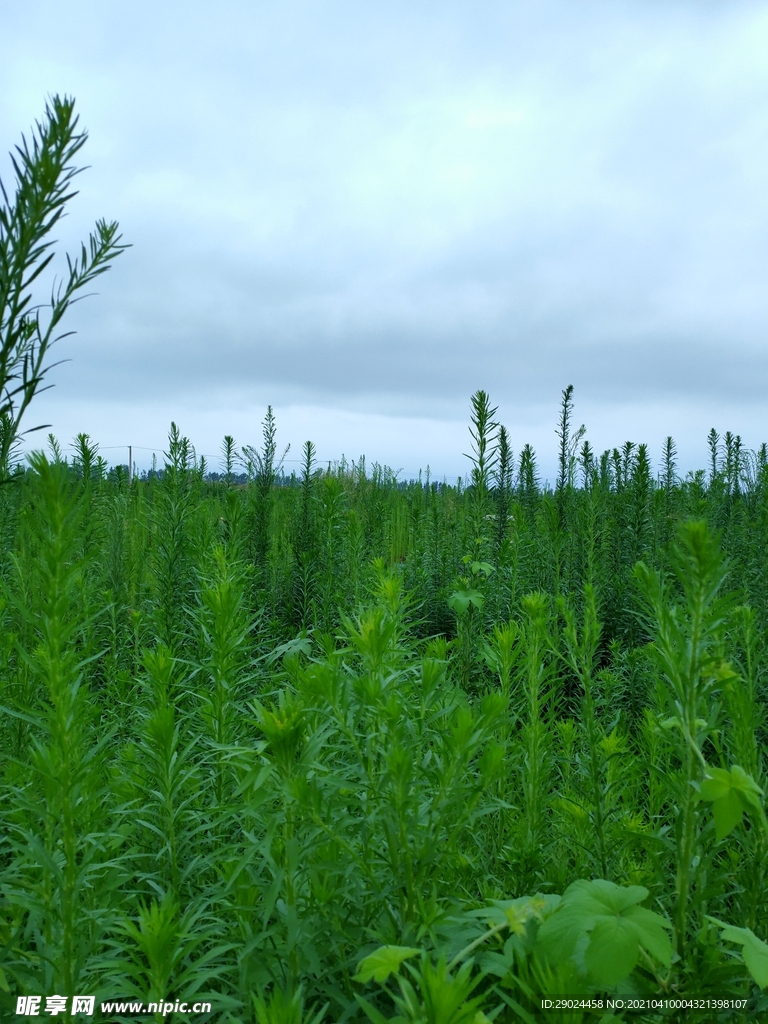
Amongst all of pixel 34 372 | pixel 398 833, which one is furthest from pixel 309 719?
pixel 34 372

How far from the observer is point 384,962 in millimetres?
949

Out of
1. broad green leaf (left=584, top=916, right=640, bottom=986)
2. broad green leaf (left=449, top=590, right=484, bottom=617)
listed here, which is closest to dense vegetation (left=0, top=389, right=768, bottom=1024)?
broad green leaf (left=584, top=916, right=640, bottom=986)

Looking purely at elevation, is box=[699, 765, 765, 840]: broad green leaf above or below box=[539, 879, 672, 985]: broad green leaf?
above

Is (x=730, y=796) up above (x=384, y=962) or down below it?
above

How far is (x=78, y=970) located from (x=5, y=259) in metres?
1.18

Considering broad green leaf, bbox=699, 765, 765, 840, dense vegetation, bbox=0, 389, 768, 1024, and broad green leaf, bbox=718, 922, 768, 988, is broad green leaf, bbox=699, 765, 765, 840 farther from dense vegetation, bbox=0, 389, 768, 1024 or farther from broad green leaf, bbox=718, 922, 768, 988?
broad green leaf, bbox=718, 922, 768, 988

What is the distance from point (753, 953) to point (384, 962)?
0.62 metres

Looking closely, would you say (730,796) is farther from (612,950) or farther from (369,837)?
(369,837)

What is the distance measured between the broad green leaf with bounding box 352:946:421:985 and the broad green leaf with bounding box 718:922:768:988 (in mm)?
544

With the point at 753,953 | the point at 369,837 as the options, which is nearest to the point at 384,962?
the point at 369,837

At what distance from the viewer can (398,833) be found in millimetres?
1203

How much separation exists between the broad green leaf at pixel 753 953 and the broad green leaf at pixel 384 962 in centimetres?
54

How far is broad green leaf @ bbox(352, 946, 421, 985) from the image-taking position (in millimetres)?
933

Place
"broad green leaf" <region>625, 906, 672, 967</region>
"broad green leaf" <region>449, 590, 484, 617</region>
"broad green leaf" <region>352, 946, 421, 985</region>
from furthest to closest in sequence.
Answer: "broad green leaf" <region>449, 590, 484, 617</region>, "broad green leaf" <region>625, 906, 672, 967</region>, "broad green leaf" <region>352, 946, 421, 985</region>
